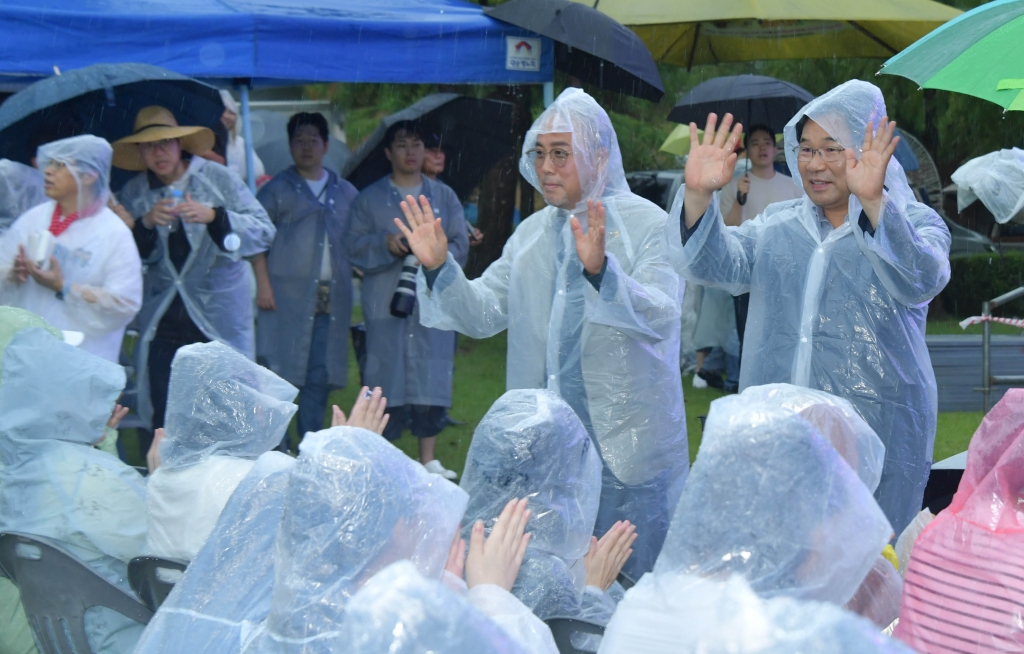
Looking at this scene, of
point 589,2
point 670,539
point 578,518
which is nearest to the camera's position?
point 670,539

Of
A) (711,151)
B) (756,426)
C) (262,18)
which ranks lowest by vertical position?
(756,426)

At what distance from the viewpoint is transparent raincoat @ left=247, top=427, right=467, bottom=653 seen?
68.7 inches

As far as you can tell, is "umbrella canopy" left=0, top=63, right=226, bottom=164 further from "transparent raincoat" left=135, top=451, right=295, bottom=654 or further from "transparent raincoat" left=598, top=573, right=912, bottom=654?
"transparent raincoat" left=598, top=573, right=912, bottom=654

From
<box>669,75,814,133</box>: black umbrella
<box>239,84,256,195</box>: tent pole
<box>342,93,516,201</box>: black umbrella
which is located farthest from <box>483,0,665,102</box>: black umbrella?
<box>239,84,256,195</box>: tent pole

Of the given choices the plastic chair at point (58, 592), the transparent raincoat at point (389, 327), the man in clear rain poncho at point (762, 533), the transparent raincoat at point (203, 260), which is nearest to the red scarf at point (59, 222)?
the transparent raincoat at point (203, 260)

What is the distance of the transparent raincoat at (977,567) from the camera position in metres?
1.80

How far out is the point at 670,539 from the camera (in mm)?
1719

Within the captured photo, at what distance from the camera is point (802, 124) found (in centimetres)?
327

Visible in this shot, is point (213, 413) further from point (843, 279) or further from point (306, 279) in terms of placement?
point (306, 279)

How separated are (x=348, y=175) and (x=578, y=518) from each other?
3.99 m

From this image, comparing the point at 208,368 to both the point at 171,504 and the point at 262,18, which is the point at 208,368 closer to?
the point at 171,504

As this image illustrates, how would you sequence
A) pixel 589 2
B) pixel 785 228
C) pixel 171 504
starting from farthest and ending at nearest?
pixel 589 2 < pixel 785 228 < pixel 171 504

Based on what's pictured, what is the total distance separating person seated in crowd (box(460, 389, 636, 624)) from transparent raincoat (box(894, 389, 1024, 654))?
30.5 inches

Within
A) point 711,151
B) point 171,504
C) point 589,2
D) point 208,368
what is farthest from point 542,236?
point 589,2
